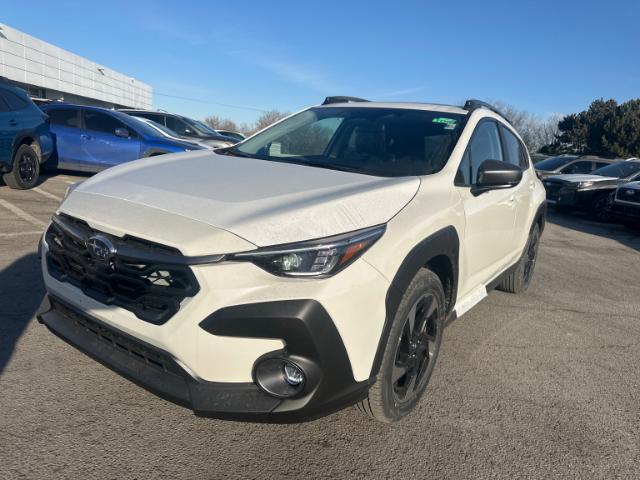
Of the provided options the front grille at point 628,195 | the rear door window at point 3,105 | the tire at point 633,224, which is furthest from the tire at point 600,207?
the rear door window at point 3,105

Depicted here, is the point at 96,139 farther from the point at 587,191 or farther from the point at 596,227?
the point at 587,191

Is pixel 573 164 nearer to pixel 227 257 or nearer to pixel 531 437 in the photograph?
pixel 531 437

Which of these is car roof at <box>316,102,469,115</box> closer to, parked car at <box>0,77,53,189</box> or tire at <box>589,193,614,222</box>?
parked car at <box>0,77,53,189</box>

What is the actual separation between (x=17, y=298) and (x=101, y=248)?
217 centimetres

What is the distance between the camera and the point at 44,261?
2.52 meters

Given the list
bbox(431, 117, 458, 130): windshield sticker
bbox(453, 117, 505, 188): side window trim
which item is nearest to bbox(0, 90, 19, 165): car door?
bbox(431, 117, 458, 130): windshield sticker

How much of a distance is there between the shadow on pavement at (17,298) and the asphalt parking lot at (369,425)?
0.05ft

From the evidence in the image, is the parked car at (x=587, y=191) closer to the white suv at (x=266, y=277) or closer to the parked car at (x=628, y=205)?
the parked car at (x=628, y=205)

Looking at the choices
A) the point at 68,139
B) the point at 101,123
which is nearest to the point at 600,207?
the point at 101,123

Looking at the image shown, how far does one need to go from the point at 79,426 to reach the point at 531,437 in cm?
227

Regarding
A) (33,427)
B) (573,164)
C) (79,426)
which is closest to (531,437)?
(79,426)

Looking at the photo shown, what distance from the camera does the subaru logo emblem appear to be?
203 cm

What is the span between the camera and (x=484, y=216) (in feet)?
10.5

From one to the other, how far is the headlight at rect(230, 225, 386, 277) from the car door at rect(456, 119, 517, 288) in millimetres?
1185
